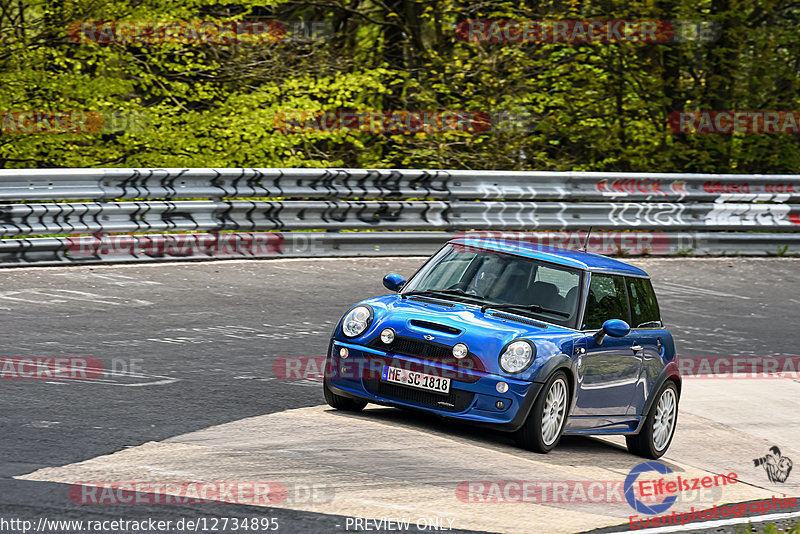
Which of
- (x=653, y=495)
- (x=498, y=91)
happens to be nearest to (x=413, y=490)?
(x=653, y=495)

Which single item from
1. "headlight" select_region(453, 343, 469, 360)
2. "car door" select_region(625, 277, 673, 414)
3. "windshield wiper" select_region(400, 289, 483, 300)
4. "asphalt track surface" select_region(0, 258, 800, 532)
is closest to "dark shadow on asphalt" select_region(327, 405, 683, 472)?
"asphalt track surface" select_region(0, 258, 800, 532)

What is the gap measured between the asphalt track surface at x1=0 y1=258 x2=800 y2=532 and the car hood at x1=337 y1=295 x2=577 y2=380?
609 millimetres

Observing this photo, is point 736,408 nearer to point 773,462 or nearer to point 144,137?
point 773,462

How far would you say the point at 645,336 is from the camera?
887cm

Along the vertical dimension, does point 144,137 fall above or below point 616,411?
above

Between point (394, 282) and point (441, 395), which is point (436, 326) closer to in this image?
point (441, 395)

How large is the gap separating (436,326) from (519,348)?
0.56m

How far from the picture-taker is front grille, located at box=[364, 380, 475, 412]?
25.0 feet

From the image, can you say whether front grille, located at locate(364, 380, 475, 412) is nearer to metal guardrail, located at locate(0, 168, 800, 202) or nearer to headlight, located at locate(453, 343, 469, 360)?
headlight, located at locate(453, 343, 469, 360)

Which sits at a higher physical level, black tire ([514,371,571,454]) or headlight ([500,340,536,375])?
headlight ([500,340,536,375])

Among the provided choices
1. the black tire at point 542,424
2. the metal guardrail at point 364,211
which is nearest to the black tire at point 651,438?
the black tire at point 542,424

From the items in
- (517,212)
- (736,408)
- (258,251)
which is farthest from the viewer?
(517,212)

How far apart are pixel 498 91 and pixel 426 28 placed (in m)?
2.05

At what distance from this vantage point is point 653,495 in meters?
7.24
